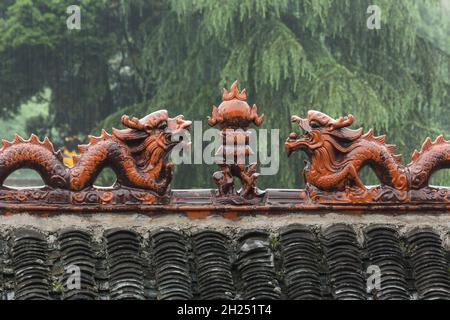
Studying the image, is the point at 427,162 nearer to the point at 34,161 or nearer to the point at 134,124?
the point at 134,124

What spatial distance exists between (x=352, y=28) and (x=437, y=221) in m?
16.0

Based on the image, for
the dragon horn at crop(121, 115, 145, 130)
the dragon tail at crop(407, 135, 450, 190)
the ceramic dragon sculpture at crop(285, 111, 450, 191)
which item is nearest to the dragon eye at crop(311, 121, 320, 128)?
the ceramic dragon sculpture at crop(285, 111, 450, 191)

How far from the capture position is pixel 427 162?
577 centimetres

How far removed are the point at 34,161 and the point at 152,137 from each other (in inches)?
26.3

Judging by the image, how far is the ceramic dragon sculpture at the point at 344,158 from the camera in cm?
563

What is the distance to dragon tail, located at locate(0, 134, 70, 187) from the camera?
5578 mm

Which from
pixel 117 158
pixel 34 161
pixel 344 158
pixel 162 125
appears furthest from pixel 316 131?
pixel 34 161

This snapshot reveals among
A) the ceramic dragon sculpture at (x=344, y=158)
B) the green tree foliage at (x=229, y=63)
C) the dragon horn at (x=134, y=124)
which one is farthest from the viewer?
the green tree foliage at (x=229, y=63)

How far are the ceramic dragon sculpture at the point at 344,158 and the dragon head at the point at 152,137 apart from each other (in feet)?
2.09

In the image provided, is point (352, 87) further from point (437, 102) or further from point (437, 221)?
point (437, 221)

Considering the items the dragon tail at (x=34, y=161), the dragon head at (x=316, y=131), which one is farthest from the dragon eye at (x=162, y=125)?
the dragon head at (x=316, y=131)

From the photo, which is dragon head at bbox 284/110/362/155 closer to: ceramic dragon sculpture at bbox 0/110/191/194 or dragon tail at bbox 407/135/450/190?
dragon tail at bbox 407/135/450/190

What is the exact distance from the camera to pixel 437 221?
5.74m

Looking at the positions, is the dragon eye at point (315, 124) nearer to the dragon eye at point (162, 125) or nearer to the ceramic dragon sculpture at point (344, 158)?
the ceramic dragon sculpture at point (344, 158)
